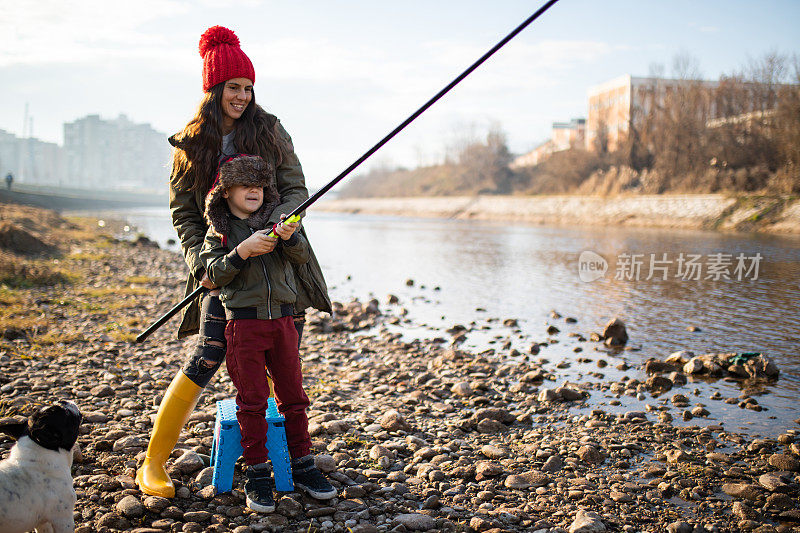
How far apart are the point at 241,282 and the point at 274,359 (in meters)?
0.45

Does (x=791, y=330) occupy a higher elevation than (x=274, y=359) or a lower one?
lower

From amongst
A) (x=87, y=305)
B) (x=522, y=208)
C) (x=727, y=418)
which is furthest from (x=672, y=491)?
(x=522, y=208)

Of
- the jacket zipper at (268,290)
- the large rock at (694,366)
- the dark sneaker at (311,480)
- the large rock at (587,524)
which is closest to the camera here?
the large rock at (587,524)

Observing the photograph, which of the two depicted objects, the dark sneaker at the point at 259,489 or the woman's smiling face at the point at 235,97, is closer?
the dark sneaker at the point at 259,489

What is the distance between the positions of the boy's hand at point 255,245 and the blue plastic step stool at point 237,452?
37.3 inches

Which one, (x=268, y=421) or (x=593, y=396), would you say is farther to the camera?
(x=593, y=396)

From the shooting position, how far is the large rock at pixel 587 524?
2.79 m

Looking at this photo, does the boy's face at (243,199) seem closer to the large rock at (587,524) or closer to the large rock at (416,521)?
the large rock at (416,521)

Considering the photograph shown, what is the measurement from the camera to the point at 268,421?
313 centimetres

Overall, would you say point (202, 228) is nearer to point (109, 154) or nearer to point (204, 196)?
point (204, 196)

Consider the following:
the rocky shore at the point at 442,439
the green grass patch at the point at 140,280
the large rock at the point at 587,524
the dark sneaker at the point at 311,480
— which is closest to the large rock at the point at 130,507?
the rocky shore at the point at 442,439

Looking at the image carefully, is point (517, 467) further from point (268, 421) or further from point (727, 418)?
point (727, 418)

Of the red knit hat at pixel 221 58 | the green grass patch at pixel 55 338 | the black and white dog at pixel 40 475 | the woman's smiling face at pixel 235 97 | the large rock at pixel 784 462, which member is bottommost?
the large rock at pixel 784 462

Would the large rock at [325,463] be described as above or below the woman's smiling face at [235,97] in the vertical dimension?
below
